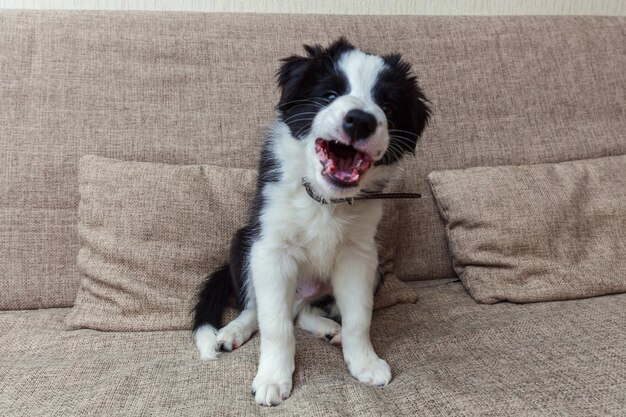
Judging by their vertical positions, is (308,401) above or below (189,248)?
below

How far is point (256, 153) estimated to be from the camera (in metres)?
1.77

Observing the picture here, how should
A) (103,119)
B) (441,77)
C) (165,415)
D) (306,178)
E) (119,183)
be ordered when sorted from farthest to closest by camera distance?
(441,77), (103,119), (119,183), (306,178), (165,415)

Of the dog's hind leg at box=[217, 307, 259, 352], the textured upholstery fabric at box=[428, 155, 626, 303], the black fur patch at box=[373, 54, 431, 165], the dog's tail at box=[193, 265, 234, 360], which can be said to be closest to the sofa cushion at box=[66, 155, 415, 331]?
the dog's tail at box=[193, 265, 234, 360]

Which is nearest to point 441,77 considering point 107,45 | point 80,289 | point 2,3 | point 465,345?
point 465,345

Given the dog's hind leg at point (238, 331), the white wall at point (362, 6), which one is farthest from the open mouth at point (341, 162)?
the white wall at point (362, 6)

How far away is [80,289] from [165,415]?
2.20 feet

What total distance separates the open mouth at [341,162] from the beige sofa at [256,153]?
486 millimetres

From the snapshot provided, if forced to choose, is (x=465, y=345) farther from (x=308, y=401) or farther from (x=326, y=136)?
(x=326, y=136)

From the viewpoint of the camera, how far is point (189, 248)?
5.16 ft

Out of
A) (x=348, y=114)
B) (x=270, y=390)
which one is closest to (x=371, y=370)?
(x=270, y=390)

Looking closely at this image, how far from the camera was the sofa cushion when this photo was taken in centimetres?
150

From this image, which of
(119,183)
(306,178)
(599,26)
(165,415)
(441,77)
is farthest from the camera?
(599,26)

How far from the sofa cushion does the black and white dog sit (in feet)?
0.37

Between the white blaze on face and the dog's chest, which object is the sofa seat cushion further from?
the white blaze on face
